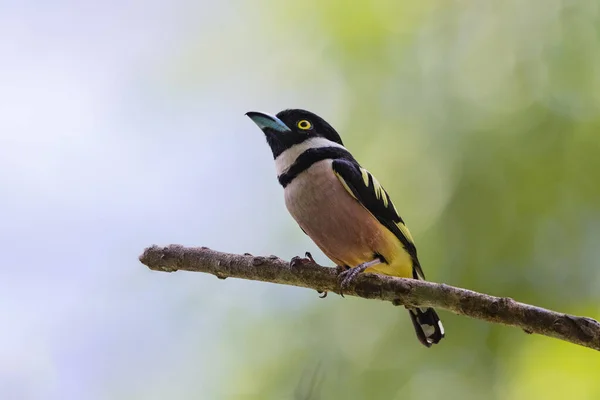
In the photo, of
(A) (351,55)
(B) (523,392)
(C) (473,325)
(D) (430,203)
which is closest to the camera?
(B) (523,392)

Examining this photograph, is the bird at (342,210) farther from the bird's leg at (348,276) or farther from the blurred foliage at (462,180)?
the blurred foliage at (462,180)

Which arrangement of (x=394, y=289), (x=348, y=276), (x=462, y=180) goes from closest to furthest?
(x=394, y=289) → (x=348, y=276) → (x=462, y=180)

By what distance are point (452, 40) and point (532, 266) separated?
1413 mm

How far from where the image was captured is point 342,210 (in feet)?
6.84

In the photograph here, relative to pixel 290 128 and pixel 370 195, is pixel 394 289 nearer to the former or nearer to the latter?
pixel 370 195

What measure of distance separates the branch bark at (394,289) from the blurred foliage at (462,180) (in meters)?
0.52

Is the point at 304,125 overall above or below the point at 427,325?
above

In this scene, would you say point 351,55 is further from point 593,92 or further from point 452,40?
point 593,92

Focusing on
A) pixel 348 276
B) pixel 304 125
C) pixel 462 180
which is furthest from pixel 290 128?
pixel 462 180

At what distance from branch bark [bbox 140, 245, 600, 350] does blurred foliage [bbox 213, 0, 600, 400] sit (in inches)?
20.6

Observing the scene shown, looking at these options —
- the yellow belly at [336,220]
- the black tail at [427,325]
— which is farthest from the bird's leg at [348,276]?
the black tail at [427,325]

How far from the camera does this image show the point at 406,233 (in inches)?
89.7

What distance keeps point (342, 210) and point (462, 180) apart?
54.5 inches

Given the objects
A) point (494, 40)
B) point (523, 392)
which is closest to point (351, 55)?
point (494, 40)
